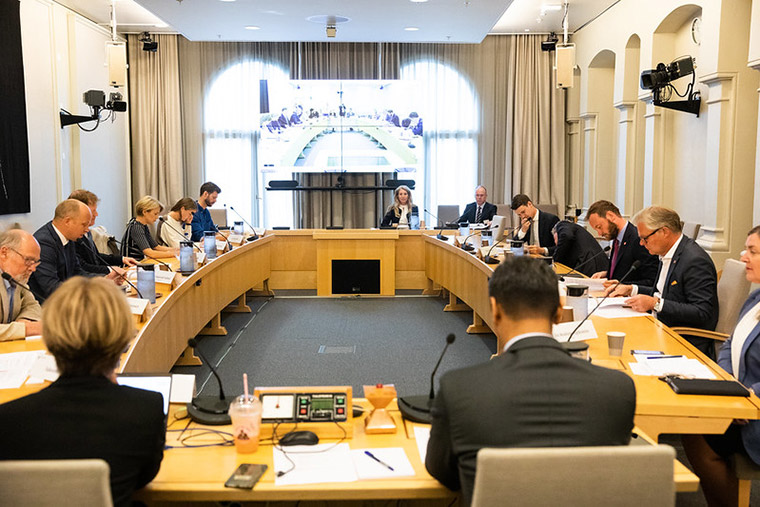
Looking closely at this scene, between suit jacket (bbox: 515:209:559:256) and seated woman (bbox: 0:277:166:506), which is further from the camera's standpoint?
suit jacket (bbox: 515:209:559:256)

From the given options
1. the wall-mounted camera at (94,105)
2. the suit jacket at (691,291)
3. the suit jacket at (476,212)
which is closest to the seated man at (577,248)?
the suit jacket at (691,291)

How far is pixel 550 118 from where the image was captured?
10375mm

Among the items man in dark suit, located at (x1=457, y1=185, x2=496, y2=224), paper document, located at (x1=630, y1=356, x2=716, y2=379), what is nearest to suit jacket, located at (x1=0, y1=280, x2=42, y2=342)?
paper document, located at (x1=630, y1=356, x2=716, y2=379)

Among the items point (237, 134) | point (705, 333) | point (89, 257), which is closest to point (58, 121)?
point (237, 134)

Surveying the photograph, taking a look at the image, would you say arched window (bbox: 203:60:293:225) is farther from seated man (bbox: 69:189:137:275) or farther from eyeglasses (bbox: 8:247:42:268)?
eyeglasses (bbox: 8:247:42:268)

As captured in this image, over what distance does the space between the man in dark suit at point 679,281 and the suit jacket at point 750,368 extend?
61cm

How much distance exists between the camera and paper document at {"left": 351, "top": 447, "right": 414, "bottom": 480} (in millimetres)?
1765

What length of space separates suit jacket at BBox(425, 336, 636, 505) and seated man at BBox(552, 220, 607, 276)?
13.2 ft

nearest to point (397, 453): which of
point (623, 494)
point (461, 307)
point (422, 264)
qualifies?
point (623, 494)

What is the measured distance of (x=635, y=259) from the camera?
4562 millimetres

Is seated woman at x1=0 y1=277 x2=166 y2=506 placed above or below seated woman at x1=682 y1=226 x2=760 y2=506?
above

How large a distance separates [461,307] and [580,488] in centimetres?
581

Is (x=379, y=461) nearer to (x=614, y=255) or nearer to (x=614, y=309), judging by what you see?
(x=614, y=309)

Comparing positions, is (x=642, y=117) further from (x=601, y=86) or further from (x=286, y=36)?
(x=286, y=36)
